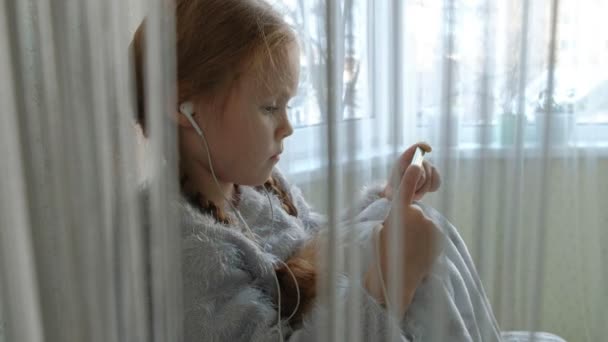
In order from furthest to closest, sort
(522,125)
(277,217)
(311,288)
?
(277,217) → (311,288) → (522,125)

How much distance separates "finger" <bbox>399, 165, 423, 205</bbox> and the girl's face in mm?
142

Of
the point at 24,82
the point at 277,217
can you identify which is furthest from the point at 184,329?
the point at 24,82

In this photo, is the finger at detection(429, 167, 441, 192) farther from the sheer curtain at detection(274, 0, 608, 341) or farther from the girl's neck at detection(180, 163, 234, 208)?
the girl's neck at detection(180, 163, 234, 208)

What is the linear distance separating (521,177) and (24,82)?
55 cm

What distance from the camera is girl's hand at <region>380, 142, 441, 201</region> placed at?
0.53 m

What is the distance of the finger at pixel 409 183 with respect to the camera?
52cm

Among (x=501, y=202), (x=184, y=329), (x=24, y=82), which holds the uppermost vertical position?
(x=24, y=82)

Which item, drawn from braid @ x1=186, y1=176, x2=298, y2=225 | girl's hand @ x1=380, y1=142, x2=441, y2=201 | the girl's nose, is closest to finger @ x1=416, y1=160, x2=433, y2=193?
girl's hand @ x1=380, y1=142, x2=441, y2=201

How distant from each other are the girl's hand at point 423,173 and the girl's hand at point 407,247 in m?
0.01

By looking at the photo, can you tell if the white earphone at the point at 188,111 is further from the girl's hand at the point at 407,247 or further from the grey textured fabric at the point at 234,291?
the girl's hand at the point at 407,247

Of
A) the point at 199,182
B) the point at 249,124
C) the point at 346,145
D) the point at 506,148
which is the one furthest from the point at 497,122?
the point at 199,182

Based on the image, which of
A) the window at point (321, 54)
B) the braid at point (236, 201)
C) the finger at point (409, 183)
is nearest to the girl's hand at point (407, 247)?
the finger at point (409, 183)

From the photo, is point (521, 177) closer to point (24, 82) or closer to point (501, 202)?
point (501, 202)

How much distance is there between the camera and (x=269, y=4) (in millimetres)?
569
